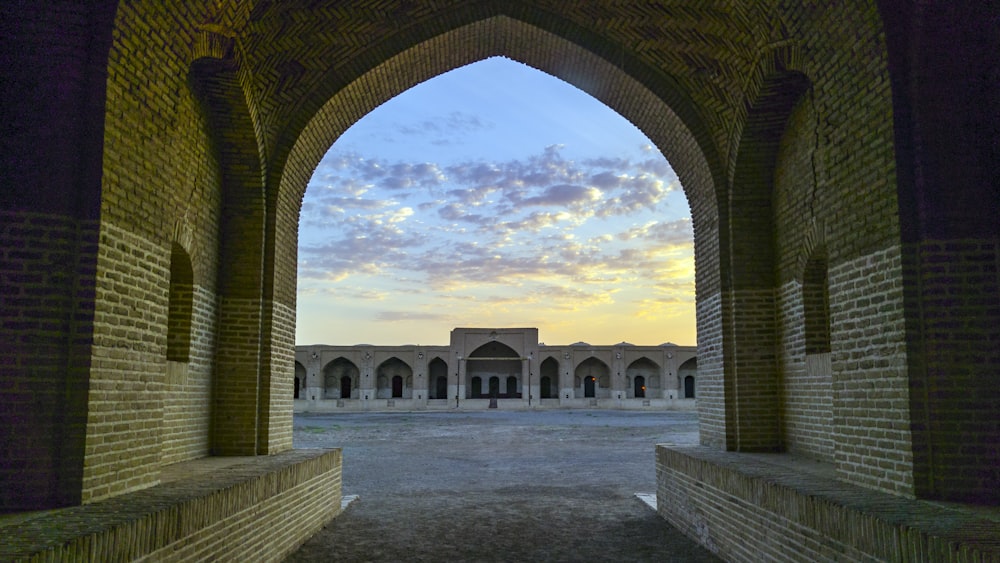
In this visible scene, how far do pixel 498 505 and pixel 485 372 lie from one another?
102 ft

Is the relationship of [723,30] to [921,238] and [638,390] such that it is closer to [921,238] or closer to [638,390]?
[921,238]

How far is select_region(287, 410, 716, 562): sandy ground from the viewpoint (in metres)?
6.39

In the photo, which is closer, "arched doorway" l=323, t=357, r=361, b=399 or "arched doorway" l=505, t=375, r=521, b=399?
"arched doorway" l=323, t=357, r=361, b=399

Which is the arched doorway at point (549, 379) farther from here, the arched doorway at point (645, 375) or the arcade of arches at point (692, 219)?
the arcade of arches at point (692, 219)

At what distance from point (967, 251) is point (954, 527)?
5.81 ft

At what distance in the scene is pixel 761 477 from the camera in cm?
546

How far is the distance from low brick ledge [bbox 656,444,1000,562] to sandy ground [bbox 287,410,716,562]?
1.37 ft

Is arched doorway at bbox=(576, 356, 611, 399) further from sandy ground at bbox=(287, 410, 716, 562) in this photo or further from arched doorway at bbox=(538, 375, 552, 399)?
sandy ground at bbox=(287, 410, 716, 562)

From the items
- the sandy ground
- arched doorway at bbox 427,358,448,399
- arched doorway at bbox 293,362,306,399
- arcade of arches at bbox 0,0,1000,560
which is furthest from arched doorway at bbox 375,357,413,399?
arcade of arches at bbox 0,0,1000,560

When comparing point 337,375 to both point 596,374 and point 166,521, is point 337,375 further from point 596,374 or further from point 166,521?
→ point 166,521

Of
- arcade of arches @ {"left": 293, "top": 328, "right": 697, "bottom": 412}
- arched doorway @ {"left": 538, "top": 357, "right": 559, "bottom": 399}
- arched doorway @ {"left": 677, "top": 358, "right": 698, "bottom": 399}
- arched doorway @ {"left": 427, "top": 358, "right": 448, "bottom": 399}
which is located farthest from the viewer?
arched doorway @ {"left": 538, "top": 357, "right": 559, "bottom": 399}

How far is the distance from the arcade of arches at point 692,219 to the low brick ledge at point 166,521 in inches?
2.3

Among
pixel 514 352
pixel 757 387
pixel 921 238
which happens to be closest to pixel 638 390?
pixel 514 352

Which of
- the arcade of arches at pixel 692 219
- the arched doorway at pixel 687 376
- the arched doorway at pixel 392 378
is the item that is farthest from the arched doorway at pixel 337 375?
the arcade of arches at pixel 692 219
